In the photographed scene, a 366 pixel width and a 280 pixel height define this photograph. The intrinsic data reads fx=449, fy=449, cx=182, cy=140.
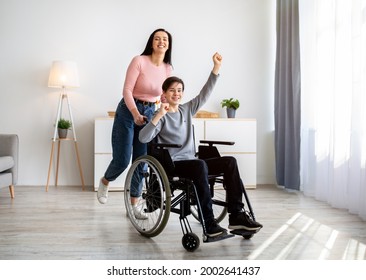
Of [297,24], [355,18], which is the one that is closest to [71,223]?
[355,18]

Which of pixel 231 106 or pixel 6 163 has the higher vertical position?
pixel 231 106

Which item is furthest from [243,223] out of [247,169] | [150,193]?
[247,169]

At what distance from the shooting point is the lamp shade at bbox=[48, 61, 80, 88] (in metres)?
4.33

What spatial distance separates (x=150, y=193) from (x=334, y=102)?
5.78 feet

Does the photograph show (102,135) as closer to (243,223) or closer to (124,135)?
(124,135)

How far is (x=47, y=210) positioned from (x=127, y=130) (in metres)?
0.99

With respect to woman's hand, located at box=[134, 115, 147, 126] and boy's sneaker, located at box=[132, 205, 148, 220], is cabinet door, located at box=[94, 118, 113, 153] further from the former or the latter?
woman's hand, located at box=[134, 115, 147, 126]

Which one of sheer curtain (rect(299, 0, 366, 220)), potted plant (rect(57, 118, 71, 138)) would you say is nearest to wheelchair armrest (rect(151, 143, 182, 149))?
sheer curtain (rect(299, 0, 366, 220))

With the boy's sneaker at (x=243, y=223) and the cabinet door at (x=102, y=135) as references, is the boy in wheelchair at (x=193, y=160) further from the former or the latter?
the cabinet door at (x=102, y=135)

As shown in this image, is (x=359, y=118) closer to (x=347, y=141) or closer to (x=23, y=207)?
(x=347, y=141)

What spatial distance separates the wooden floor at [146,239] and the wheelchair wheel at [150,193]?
9 cm

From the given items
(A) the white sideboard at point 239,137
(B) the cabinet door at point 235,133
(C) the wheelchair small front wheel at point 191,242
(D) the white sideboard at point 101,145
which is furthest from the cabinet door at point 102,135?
(C) the wheelchair small front wheel at point 191,242

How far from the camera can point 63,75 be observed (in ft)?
14.2

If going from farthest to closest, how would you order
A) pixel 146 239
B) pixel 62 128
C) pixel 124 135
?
pixel 62 128
pixel 124 135
pixel 146 239
